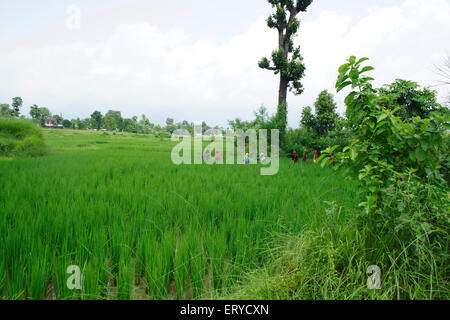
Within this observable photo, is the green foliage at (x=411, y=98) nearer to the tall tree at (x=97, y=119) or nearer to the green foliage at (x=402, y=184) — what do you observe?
the green foliage at (x=402, y=184)

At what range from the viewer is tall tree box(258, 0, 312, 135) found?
11.2 meters

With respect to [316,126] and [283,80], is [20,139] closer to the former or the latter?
[283,80]

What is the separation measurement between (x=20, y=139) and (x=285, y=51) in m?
13.5

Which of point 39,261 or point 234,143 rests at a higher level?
point 234,143

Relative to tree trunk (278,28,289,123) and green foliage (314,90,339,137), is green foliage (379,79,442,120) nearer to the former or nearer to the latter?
tree trunk (278,28,289,123)

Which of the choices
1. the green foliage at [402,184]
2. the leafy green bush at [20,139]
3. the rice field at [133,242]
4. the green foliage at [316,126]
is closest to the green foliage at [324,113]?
the green foliage at [316,126]

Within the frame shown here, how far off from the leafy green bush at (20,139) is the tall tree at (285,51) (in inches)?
440

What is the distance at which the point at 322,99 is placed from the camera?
1288 centimetres

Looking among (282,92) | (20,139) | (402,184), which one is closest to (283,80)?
(282,92)

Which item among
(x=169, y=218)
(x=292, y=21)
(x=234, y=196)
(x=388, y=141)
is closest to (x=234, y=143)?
(x=292, y=21)

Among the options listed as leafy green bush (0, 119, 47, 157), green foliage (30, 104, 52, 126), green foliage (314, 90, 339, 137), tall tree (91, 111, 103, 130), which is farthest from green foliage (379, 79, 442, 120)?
tall tree (91, 111, 103, 130)

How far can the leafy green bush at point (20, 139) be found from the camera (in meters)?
7.25

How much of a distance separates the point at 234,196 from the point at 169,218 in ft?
4.14
